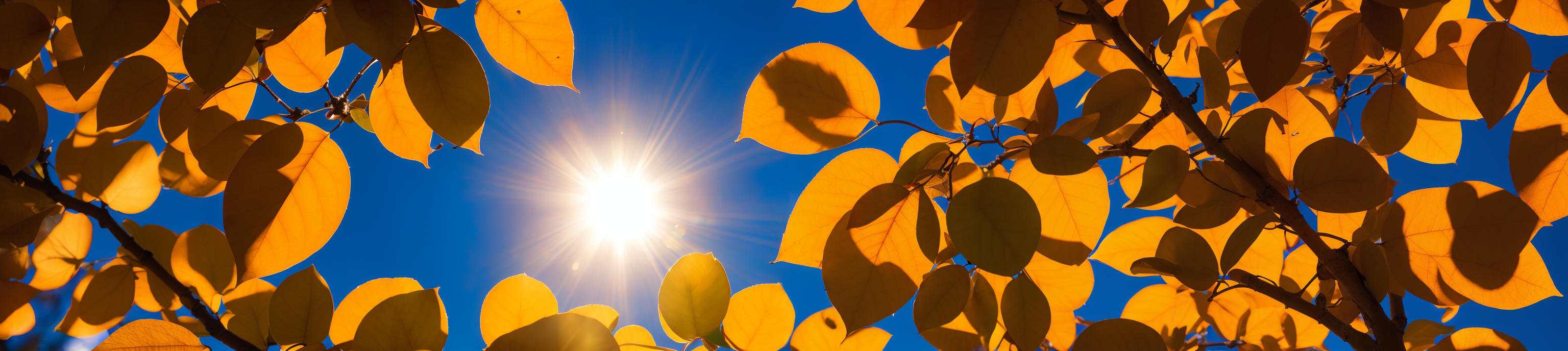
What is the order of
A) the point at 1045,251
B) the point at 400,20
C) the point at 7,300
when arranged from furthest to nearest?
1. the point at 7,300
2. the point at 1045,251
3. the point at 400,20

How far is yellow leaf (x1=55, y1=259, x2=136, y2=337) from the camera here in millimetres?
527

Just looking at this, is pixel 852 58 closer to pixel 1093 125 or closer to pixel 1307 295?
pixel 1093 125

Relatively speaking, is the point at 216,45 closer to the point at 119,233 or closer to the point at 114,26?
the point at 114,26

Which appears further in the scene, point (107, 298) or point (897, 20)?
point (107, 298)

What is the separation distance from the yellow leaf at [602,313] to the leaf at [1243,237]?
429 mm

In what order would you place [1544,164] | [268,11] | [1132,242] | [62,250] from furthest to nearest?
[62,250] < [1132,242] < [1544,164] < [268,11]

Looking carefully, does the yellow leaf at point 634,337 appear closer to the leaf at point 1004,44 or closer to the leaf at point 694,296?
the leaf at point 694,296

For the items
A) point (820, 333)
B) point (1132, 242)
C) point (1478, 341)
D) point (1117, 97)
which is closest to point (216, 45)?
point (820, 333)

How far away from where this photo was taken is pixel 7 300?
1.74 feet

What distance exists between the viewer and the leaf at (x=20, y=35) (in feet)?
1.23

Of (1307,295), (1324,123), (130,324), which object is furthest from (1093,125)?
(130,324)

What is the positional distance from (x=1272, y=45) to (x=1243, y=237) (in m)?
0.12

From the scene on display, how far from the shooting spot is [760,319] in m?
0.43

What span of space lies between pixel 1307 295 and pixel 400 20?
31.5 inches
